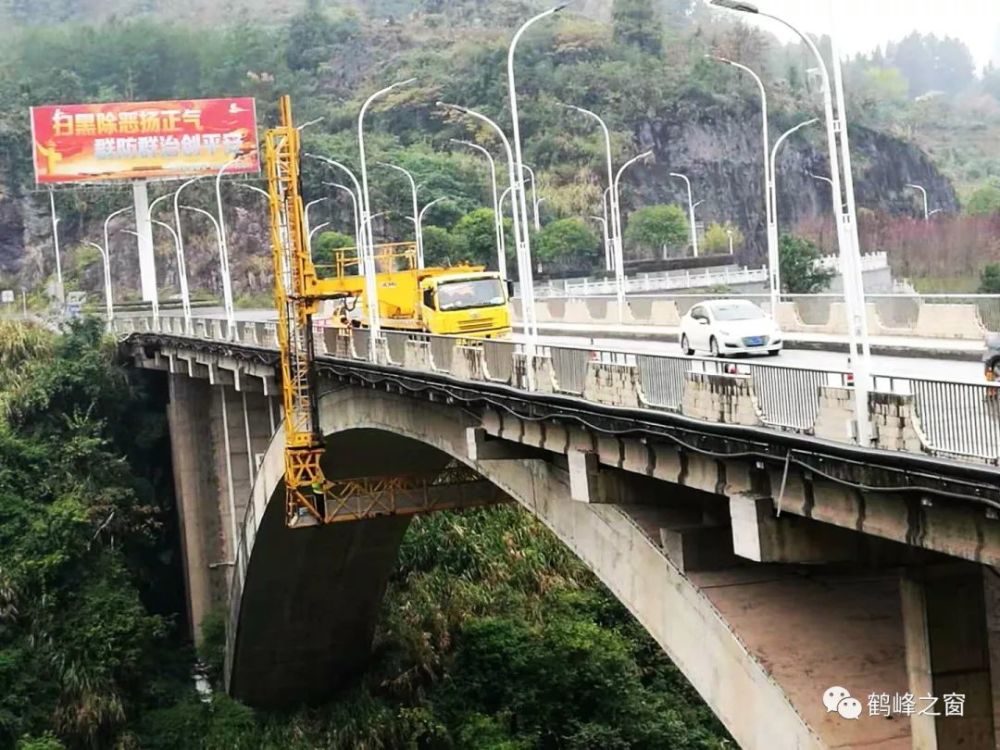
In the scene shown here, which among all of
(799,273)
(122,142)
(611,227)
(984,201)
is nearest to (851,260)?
(799,273)

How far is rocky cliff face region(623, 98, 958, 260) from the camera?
106m

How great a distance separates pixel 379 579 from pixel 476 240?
44423 millimetres

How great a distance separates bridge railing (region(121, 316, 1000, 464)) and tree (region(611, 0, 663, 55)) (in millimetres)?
102581

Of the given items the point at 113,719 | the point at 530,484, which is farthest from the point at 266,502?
the point at 530,484

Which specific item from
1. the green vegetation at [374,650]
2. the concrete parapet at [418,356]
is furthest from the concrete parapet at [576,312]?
the concrete parapet at [418,356]

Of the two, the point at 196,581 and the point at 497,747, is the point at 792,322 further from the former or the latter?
the point at 196,581

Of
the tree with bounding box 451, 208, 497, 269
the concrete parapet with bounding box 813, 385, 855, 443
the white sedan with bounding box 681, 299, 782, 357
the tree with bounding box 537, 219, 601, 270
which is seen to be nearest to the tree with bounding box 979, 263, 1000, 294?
the white sedan with bounding box 681, 299, 782, 357

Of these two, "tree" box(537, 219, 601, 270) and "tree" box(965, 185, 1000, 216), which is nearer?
"tree" box(537, 219, 601, 270)

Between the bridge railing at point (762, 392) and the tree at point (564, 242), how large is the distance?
63.3 m

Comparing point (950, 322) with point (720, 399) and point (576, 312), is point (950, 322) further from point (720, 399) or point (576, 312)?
point (576, 312)

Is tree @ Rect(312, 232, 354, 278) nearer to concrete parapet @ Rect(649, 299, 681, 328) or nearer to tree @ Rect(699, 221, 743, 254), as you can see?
tree @ Rect(699, 221, 743, 254)

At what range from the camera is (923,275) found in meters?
72.6

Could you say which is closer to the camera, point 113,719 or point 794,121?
point 113,719

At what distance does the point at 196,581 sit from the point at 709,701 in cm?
3388
